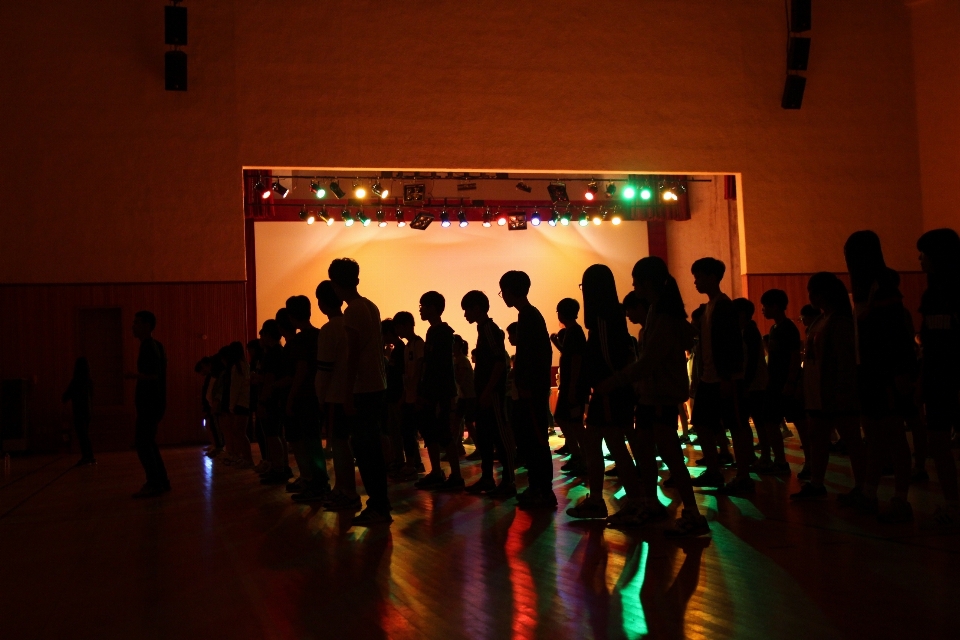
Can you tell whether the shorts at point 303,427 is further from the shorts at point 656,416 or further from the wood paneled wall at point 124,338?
the wood paneled wall at point 124,338

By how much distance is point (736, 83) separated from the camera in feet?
44.7

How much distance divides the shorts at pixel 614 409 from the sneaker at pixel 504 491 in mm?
1450

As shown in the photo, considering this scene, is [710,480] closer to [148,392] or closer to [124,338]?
[148,392]

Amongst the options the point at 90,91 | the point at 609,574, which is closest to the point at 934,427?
the point at 609,574

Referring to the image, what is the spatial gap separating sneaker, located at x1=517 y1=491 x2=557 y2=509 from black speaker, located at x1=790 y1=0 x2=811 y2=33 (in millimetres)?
10392

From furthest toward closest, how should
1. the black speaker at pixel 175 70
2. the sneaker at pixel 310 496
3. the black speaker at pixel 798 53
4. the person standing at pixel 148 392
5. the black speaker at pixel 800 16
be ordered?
1. the black speaker at pixel 798 53
2. the black speaker at pixel 800 16
3. the black speaker at pixel 175 70
4. the person standing at pixel 148 392
5. the sneaker at pixel 310 496

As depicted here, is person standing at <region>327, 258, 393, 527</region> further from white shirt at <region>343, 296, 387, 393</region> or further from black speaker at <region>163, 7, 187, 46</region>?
black speaker at <region>163, 7, 187, 46</region>

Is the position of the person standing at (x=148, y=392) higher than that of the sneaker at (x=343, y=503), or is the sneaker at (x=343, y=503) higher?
the person standing at (x=148, y=392)

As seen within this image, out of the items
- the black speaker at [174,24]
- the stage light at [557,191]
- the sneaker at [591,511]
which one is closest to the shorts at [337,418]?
the sneaker at [591,511]

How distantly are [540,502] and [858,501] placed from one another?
5.63 feet

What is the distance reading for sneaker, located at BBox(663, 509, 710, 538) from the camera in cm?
407

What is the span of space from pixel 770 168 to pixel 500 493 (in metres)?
9.42

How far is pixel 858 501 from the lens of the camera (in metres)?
4.62

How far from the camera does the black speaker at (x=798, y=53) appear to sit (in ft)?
44.1
